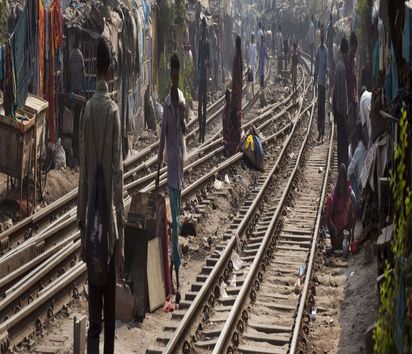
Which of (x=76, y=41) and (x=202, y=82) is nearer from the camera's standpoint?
(x=76, y=41)

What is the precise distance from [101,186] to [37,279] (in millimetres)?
3935

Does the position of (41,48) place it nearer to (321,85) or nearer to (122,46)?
(122,46)

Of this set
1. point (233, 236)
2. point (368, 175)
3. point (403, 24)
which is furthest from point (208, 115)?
point (403, 24)

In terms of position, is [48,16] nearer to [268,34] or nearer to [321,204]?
[321,204]

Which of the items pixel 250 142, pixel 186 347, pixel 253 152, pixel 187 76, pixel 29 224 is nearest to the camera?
pixel 186 347

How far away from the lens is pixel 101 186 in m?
6.61

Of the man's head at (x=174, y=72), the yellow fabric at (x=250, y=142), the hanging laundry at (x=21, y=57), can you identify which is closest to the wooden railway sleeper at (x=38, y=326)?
the man's head at (x=174, y=72)

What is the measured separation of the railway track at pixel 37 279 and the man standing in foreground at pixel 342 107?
242 inches

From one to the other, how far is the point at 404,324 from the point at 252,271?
540 centimetres

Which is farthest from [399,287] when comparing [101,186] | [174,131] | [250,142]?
[250,142]

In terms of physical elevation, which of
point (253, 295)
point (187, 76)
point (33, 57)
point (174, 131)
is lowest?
point (187, 76)

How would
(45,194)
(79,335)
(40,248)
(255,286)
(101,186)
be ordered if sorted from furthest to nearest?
1. (45,194)
2. (40,248)
3. (255,286)
4. (79,335)
5. (101,186)

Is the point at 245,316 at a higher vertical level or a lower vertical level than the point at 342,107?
lower

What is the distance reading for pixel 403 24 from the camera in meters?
6.79
